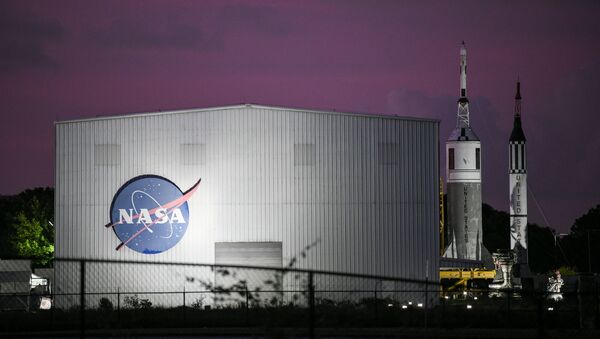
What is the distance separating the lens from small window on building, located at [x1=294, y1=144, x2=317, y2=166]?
4825 centimetres

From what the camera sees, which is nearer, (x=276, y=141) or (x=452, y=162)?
(x=276, y=141)

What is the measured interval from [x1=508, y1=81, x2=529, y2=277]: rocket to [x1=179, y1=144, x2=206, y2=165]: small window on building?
6376 cm

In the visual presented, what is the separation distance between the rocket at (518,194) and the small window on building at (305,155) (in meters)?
62.4

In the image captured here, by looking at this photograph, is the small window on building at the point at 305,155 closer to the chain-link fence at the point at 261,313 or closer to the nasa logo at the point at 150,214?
the nasa logo at the point at 150,214

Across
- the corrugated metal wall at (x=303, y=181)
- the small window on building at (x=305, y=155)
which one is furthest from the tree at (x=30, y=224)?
the small window on building at (x=305, y=155)

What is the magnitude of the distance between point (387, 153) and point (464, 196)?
5252 cm

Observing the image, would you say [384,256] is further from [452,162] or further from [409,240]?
[452,162]

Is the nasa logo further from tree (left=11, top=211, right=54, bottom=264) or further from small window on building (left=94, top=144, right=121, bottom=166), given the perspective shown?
tree (left=11, top=211, right=54, bottom=264)

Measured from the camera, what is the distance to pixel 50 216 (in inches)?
4690

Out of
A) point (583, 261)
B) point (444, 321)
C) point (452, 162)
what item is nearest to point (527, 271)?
point (452, 162)

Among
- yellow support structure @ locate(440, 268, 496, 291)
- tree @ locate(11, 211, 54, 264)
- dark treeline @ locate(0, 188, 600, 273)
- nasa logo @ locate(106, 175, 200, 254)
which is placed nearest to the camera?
nasa logo @ locate(106, 175, 200, 254)

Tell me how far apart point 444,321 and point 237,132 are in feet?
60.3

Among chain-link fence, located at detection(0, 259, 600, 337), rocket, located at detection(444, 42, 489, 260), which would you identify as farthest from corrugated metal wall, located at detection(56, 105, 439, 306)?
rocket, located at detection(444, 42, 489, 260)

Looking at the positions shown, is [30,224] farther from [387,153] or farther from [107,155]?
[387,153]
